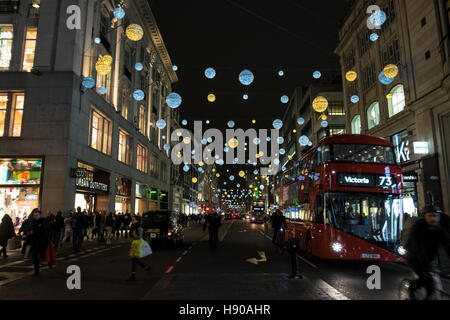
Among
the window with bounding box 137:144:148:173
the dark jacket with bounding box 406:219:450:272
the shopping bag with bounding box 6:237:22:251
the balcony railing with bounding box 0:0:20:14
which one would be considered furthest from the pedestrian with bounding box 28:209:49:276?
the window with bounding box 137:144:148:173

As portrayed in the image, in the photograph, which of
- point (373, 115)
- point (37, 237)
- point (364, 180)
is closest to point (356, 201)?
point (364, 180)

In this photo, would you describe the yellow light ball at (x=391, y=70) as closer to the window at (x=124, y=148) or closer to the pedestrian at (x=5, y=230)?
the pedestrian at (x=5, y=230)

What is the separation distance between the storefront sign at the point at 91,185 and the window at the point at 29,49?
316 inches

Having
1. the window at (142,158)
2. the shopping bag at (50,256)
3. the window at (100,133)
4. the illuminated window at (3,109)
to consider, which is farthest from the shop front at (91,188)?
the window at (142,158)

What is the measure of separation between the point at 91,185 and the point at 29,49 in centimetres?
986

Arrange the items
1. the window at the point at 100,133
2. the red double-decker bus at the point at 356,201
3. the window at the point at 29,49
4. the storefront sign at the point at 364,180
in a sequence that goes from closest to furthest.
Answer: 1. the red double-decker bus at the point at 356,201
2. the storefront sign at the point at 364,180
3. the window at the point at 29,49
4. the window at the point at 100,133

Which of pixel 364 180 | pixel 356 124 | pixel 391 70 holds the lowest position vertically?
pixel 364 180

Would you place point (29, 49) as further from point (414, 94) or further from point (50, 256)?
point (414, 94)

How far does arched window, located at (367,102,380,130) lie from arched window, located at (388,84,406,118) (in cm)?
185

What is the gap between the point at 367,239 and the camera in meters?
10.8

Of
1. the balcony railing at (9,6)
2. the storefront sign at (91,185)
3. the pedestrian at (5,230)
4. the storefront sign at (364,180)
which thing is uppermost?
the balcony railing at (9,6)

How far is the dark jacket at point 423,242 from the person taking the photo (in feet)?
16.5

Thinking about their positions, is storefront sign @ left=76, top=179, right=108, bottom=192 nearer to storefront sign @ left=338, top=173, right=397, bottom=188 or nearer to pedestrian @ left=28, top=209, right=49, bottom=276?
pedestrian @ left=28, top=209, right=49, bottom=276

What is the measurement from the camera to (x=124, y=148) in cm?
3394
